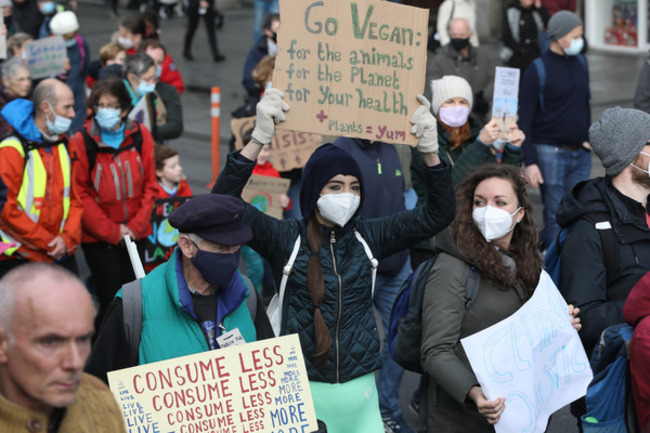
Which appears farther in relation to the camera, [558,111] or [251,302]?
[558,111]

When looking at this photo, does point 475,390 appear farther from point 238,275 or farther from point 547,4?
point 547,4

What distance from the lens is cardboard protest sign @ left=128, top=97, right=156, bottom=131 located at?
8828mm

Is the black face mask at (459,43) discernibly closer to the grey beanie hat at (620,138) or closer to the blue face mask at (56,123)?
the blue face mask at (56,123)

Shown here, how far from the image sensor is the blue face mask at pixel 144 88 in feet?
29.6

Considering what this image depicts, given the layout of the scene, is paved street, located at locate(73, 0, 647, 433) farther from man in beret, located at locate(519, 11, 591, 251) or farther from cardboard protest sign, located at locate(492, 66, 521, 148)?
cardboard protest sign, located at locate(492, 66, 521, 148)

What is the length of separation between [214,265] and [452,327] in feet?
3.57

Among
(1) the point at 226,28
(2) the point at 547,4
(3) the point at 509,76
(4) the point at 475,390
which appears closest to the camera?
(4) the point at 475,390

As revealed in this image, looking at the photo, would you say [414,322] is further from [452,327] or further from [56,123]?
[56,123]

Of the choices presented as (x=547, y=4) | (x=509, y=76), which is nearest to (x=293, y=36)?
(x=509, y=76)

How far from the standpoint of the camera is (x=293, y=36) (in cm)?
465

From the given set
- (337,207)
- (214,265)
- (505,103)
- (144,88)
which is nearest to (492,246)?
(337,207)

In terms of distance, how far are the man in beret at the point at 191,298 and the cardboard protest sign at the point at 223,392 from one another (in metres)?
0.19

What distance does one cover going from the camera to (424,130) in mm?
4578

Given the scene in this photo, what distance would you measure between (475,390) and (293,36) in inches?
68.5
